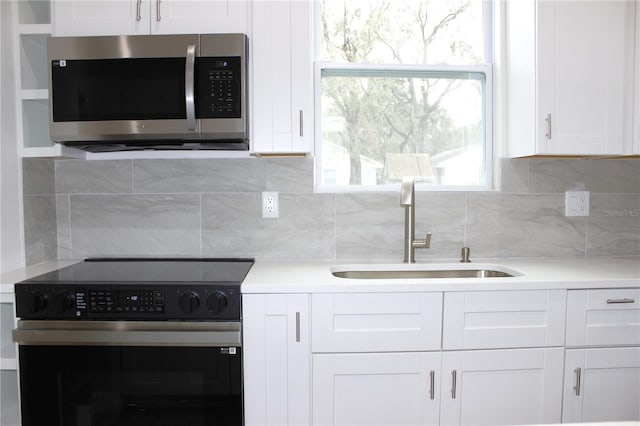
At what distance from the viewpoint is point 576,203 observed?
7.47 ft

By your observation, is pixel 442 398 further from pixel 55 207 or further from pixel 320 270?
pixel 55 207

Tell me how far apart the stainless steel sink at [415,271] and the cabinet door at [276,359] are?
469 mm

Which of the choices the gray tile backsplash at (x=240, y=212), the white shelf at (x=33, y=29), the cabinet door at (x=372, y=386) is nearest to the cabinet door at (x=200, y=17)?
the white shelf at (x=33, y=29)

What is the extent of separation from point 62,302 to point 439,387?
143 cm

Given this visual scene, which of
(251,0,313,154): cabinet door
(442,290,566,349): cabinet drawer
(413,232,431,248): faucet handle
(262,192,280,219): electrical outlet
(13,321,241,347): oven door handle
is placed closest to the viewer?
(13,321,241,347): oven door handle

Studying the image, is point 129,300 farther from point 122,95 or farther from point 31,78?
point 31,78

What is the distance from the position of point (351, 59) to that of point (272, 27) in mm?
549

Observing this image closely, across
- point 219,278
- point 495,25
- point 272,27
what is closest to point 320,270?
point 219,278

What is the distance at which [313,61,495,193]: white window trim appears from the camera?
2227 millimetres

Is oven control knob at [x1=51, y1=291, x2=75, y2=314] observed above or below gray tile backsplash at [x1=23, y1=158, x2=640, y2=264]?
below

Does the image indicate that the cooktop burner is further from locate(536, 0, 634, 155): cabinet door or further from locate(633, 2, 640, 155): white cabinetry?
locate(633, 2, 640, 155): white cabinetry

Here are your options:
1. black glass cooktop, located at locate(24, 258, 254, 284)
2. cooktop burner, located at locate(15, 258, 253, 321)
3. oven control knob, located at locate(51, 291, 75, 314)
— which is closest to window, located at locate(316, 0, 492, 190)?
black glass cooktop, located at locate(24, 258, 254, 284)

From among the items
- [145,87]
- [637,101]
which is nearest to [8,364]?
[145,87]

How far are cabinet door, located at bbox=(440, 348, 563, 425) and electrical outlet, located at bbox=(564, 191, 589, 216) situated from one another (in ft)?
2.79
